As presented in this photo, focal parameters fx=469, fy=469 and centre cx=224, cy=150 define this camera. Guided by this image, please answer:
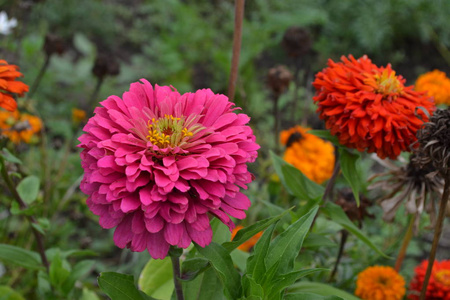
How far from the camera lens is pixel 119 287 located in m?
0.80

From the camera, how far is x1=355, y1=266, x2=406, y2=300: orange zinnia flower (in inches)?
46.3

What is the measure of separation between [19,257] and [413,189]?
0.98 meters

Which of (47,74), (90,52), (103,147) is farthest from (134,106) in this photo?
(90,52)

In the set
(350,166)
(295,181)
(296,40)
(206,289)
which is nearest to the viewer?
(206,289)

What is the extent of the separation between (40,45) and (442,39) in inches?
99.8

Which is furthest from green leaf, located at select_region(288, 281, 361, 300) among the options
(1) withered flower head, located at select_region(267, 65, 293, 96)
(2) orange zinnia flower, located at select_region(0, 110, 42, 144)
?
(2) orange zinnia flower, located at select_region(0, 110, 42, 144)

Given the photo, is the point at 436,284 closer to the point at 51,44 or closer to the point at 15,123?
the point at 15,123

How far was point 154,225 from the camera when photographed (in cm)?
66

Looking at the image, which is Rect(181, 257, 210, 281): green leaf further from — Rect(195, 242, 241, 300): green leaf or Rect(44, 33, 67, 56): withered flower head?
Rect(44, 33, 67, 56): withered flower head

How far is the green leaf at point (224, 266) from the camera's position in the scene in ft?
2.45

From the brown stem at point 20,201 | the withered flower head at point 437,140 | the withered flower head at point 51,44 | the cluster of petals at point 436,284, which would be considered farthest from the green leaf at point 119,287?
the withered flower head at point 51,44

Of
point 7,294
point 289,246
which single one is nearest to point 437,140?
point 289,246

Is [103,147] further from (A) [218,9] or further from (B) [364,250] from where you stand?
(A) [218,9]

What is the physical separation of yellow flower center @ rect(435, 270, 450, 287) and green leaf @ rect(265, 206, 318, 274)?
0.61m
